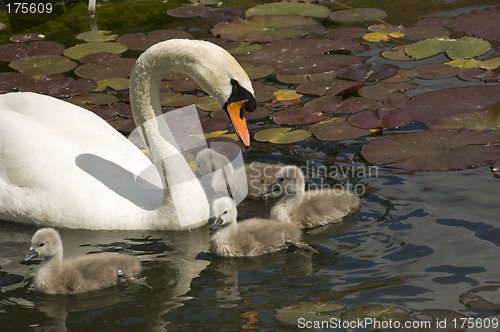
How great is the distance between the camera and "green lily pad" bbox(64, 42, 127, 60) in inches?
413

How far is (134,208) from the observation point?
7.07 m

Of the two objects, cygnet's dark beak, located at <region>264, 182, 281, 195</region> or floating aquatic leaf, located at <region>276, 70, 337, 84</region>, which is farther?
floating aquatic leaf, located at <region>276, 70, 337, 84</region>

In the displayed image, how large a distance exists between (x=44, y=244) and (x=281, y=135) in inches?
117

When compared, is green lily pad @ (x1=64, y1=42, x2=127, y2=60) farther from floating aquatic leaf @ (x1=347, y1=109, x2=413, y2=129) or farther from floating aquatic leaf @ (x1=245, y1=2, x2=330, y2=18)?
floating aquatic leaf @ (x1=347, y1=109, x2=413, y2=129)

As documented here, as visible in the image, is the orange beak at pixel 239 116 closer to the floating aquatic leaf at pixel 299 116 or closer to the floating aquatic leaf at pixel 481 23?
the floating aquatic leaf at pixel 299 116

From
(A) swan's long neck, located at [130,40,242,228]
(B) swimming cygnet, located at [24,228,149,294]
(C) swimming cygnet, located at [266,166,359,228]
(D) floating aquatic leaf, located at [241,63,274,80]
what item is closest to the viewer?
(B) swimming cygnet, located at [24,228,149,294]

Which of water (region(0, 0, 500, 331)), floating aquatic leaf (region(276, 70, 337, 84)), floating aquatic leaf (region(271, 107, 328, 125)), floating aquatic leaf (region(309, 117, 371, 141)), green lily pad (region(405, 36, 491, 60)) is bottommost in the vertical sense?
water (region(0, 0, 500, 331))

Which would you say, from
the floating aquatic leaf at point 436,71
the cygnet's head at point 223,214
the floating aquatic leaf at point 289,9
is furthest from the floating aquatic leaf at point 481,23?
the cygnet's head at point 223,214

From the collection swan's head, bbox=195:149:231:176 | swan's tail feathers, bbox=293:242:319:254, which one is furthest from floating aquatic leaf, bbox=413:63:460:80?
swan's tail feathers, bbox=293:242:319:254

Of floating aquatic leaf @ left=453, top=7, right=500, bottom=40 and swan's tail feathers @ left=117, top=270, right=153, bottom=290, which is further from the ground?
floating aquatic leaf @ left=453, top=7, right=500, bottom=40

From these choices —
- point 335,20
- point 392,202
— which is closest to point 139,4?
point 335,20

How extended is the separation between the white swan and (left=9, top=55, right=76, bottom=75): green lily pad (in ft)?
8.58

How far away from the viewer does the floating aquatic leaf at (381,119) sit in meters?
8.44

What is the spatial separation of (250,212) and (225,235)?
889 millimetres
